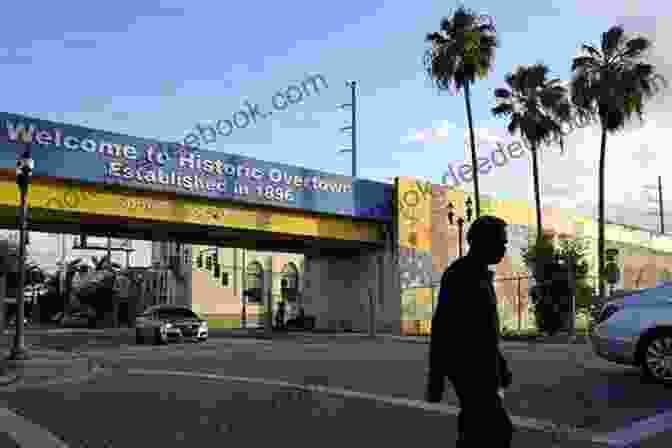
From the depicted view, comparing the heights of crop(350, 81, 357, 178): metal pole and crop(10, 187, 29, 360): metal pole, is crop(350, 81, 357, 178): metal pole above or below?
above

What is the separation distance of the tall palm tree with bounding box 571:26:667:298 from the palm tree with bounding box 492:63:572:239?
2.41 meters

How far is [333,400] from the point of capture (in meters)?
8.70

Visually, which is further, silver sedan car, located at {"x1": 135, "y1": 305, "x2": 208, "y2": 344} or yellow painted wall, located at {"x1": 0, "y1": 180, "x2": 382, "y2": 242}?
silver sedan car, located at {"x1": 135, "y1": 305, "x2": 208, "y2": 344}

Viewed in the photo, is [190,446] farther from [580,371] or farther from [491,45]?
[491,45]

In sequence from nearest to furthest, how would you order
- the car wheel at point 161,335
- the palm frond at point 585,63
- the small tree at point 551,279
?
the car wheel at point 161,335 < the small tree at point 551,279 < the palm frond at point 585,63

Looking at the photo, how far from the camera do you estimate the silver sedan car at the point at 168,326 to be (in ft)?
78.4

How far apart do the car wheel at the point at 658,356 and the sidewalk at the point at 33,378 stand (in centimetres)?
729

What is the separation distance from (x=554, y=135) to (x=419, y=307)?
1032 cm

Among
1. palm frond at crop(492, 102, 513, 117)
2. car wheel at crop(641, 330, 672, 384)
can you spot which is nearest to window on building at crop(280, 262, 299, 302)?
palm frond at crop(492, 102, 513, 117)

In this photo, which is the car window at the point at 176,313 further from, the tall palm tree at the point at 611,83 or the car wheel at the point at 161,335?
the tall palm tree at the point at 611,83

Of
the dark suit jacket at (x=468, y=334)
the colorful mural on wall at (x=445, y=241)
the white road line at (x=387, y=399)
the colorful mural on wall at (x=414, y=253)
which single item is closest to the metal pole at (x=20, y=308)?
the white road line at (x=387, y=399)

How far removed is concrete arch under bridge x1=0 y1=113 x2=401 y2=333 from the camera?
76.7 feet

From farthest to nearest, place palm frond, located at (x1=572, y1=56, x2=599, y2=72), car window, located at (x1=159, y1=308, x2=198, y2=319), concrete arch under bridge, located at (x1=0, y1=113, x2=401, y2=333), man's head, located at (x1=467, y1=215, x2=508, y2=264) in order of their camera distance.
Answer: palm frond, located at (x1=572, y1=56, x2=599, y2=72) → car window, located at (x1=159, y1=308, x2=198, y2=319) → concrete arch under bridge, located at (x1=0, y1=113, x2=401, y2=333) → man's head, located at (x1=467, y1=215, x2=508, y2=264)

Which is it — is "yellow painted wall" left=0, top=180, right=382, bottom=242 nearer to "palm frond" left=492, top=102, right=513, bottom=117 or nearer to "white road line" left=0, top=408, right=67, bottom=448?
"palm frond" left=492, top=102, right=513, bottom=117
